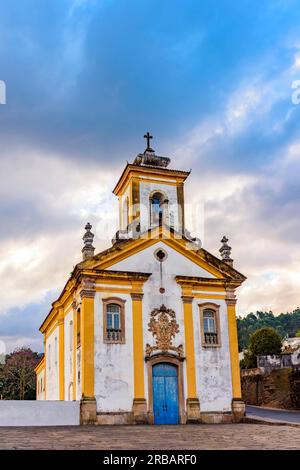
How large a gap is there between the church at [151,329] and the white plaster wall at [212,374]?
0.14ft

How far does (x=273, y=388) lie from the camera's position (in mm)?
32531

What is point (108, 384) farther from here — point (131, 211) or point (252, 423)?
point (131, 211)

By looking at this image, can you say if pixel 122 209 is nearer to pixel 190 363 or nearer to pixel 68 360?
pixel 68 360

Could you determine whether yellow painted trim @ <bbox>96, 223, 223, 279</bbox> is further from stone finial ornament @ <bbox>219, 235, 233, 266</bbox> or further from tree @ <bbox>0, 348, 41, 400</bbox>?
tree @ <bbox>0, 348, 41, 400</bbox>

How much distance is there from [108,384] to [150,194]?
9.78 meters

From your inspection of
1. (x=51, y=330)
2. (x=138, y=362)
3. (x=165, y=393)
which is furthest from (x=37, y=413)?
(x=51, y=330)

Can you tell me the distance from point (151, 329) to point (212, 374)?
11.1ft

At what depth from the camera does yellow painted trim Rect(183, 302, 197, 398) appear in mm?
24047

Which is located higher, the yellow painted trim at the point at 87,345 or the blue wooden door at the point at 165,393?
the yellow painted trim at the point at 87,345

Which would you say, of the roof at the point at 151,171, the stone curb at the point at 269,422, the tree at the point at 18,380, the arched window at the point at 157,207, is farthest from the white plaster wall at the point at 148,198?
the tree at the point at 18,380

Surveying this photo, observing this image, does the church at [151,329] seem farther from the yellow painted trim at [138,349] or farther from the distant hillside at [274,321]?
the distant hillside at [274,321]

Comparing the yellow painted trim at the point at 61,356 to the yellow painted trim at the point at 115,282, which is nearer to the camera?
the yellow painted trim at the point at 115,282

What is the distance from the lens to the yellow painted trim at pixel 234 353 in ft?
81.5

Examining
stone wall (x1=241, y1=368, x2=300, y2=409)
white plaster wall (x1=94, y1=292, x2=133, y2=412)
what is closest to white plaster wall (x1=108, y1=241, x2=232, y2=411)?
white plaster wall (x1=94, y1=292, x2=133, y2=412)
